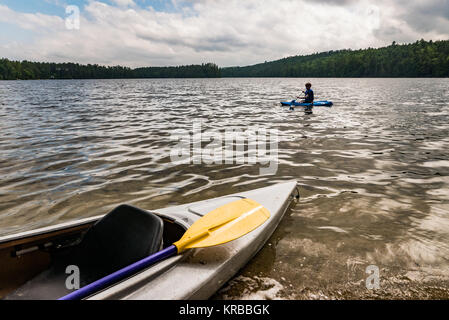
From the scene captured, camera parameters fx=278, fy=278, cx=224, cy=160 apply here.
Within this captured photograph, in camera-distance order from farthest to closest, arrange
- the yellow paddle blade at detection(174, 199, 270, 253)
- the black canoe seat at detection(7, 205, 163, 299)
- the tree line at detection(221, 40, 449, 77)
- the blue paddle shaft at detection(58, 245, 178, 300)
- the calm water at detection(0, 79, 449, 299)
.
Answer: the tree line at detection(221, 40, 449, 77) < the calm water at detection(0, 79, 449, 299) < the yellow paddle blade at detection(174, 199, 270, 253) < the black canoe seat at detection(7, 205, 163, 299) < the blue paddle shaft at detection(58, 245, 178, 300)

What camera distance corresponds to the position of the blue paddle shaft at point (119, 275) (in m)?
1.88

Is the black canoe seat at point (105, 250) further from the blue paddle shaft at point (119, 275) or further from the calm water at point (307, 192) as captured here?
the calm water at point (307, 192)

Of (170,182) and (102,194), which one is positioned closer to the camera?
(102,194)

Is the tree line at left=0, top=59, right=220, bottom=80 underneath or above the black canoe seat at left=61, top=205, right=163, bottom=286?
above

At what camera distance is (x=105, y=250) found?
252cm

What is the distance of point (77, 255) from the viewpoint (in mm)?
2629

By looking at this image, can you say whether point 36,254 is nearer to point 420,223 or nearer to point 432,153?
point 420,223

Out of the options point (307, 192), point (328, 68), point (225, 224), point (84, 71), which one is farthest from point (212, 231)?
point (84, 71)

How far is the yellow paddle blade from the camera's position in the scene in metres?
2.70

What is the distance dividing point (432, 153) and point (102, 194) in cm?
806

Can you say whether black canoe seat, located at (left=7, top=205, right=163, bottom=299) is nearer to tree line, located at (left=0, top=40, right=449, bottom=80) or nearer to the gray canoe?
the gray canoe

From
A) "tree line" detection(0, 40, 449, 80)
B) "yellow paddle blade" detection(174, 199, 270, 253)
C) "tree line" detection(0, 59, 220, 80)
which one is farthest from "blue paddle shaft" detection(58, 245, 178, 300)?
"tree line" detection(0, 59, 220, 80)
